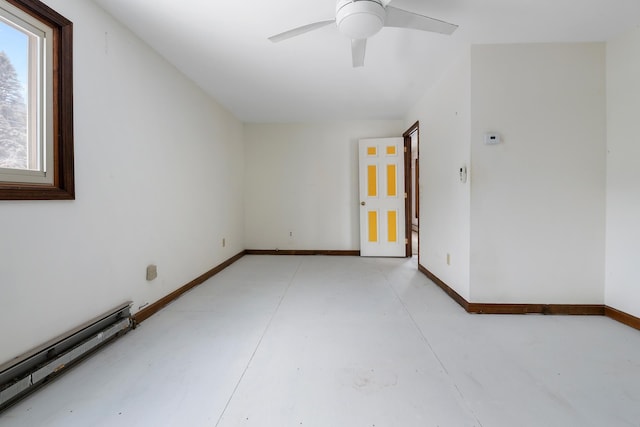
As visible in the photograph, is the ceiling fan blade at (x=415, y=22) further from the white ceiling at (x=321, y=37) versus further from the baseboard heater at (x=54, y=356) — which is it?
the baseboard heater at (x=54, y=356)

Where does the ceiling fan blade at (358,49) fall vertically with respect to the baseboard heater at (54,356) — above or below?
above

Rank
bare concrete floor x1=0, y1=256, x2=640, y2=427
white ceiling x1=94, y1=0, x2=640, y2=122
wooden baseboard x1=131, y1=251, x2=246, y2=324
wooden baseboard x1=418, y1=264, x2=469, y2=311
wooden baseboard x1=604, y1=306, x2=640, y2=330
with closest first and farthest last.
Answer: bare concrete floor x1=0, y1=256, x2=640, y2=427 → white ceiling x1=94, y1=0, x2=640, y2=122 → wooden baseboard x1=604, y1=306, x2=640, y2=330 → wooden baseboard x1=131, y1=251, x2=246, y2=324 → wooden baseboard x1=418, y1=264, x2=469, y2=311

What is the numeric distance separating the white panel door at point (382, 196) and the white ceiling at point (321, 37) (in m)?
1.20

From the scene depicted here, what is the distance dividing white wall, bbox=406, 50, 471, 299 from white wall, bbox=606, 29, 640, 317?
1138 mm

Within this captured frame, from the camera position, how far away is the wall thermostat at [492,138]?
7.41 feet

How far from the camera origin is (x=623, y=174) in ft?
6.90

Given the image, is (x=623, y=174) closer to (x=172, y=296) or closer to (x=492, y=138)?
(x=492, y=138)

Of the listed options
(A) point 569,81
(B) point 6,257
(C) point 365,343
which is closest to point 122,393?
(B) point 6,257

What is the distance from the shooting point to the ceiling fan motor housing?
5.00ft

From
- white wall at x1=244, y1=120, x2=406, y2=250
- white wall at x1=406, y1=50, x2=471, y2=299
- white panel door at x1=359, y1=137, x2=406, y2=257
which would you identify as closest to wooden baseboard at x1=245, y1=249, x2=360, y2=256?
white wall at x1=244, y1=120, x2=406, y2=250

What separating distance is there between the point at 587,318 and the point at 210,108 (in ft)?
15.0

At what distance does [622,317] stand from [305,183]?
13.2 feet

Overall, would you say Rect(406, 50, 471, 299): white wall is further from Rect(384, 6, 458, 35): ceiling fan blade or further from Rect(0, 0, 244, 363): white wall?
Rect(0, 0, 244, 363): white wall

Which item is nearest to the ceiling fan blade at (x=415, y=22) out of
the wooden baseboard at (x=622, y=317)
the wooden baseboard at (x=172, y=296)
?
the wooden baseboard at (x=622, y=317)
